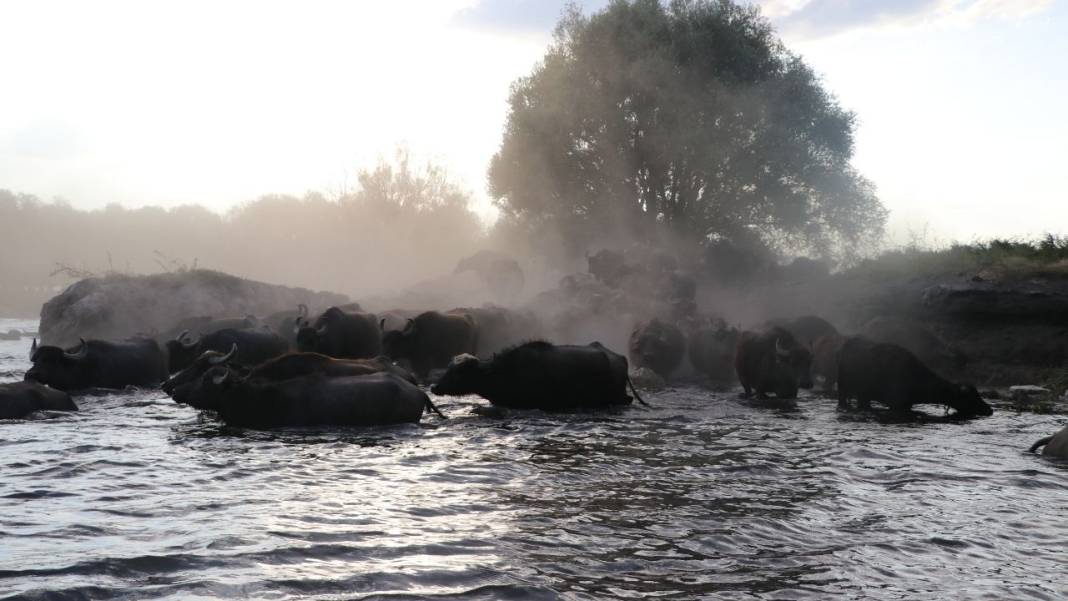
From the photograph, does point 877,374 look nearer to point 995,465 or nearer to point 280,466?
point 995,465

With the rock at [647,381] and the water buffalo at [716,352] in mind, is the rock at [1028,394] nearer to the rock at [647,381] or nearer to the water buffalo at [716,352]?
the water buffalo at [716,352]

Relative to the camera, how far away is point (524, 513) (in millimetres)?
8172

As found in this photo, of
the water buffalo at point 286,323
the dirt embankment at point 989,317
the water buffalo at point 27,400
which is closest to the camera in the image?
the water buffalo at point 27,400

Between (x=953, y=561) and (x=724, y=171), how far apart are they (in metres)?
32.1

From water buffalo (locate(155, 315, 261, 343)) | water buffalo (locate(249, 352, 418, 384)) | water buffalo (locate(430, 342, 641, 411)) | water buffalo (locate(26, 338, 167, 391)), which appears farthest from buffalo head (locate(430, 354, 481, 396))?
water buffalo (locate(26, 338, 167, 391))

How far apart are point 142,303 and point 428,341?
15112mm

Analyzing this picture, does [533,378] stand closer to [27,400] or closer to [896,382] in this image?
[896,382]

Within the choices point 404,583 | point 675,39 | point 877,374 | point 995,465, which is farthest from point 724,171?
point 404,583

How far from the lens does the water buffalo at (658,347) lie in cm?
2302

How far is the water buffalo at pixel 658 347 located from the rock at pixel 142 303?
14.6m

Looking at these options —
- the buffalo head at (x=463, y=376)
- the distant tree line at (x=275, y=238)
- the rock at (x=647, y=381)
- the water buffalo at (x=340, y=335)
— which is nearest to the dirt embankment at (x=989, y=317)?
the rock at (x=647, y=381)

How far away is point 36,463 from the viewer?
393 inches

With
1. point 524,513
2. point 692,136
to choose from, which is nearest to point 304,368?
Answer: point 524,513

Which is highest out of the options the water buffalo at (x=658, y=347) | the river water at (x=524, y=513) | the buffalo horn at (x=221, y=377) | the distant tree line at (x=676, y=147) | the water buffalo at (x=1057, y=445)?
the distant tree line at (x=676, y=147)
